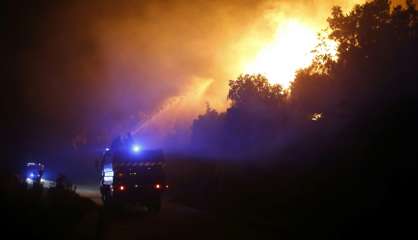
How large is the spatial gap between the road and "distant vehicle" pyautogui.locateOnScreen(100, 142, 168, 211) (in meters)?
1.48

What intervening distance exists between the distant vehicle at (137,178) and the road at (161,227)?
1.48 m

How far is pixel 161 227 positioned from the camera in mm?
18234

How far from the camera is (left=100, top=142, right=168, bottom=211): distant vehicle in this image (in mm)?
A: 24500

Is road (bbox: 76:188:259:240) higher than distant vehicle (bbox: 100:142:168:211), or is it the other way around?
distant vehicle (bbox: 100:142:168:211)

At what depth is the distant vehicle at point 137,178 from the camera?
24.5m

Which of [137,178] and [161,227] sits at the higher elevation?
[137,178]

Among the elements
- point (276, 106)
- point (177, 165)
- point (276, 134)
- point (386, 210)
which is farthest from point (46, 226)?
point (276, 106)

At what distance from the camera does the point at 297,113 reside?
4312 centimetres

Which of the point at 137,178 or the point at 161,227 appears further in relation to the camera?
the point at 137,178

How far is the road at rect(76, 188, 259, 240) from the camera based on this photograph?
51.8ft

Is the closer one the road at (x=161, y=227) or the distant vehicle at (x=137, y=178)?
the road at (x=161, y=227)

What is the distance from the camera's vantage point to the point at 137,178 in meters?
24.6

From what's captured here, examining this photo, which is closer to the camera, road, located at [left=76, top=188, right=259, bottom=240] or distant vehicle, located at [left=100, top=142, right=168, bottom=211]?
road, located at [left=76, top=188, right=259, bottom=240]

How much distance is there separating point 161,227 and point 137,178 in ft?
21.9
